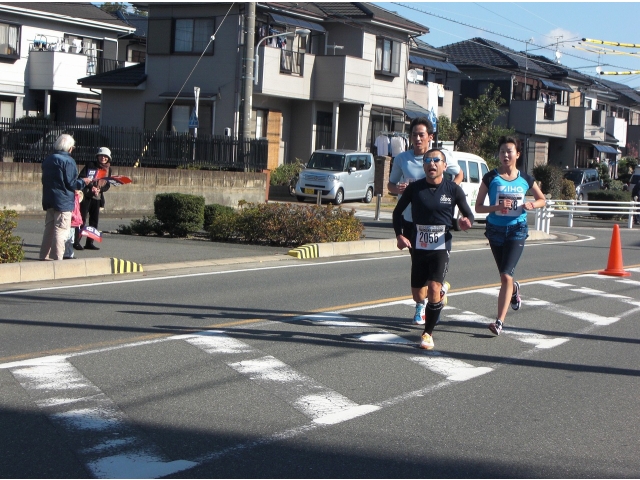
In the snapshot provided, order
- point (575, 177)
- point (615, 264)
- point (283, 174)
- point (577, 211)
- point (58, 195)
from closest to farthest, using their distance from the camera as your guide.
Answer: point (58, 195) < point (615, 264) < point (577, 211) < point (283, 174) < point (575, 177)

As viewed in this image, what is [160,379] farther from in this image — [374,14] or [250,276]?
[374,14]

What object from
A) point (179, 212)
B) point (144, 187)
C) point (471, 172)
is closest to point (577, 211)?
point (471, 172)

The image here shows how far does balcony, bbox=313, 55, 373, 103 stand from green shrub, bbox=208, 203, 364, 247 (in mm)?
19329

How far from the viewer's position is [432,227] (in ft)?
27.3

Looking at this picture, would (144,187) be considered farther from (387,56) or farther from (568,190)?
(568,190)

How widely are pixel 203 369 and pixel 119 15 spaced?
46.4m

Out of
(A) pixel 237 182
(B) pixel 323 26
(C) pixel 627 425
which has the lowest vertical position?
(C) pixel 627 425

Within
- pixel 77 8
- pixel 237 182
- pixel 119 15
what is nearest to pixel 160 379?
pixel 237 182

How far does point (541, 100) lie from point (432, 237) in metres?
52.3

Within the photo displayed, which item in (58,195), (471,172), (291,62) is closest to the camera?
(58,195)

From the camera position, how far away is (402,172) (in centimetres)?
961

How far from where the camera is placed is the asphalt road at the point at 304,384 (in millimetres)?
5211

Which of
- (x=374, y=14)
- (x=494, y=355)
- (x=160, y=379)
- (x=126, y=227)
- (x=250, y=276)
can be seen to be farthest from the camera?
(x=374, y=14)

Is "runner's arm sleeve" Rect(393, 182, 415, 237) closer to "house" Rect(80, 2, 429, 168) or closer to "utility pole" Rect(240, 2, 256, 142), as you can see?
"utility pole" Rect(240, 2, 256, 142)
